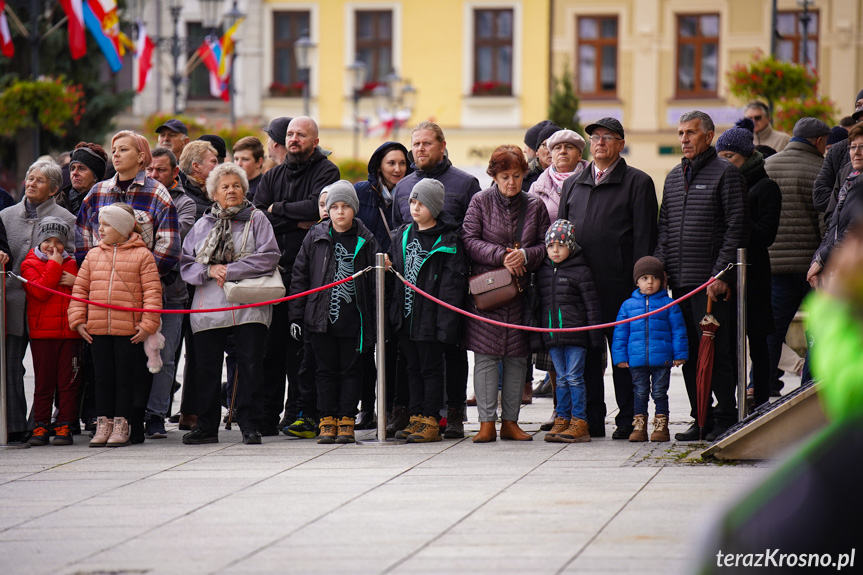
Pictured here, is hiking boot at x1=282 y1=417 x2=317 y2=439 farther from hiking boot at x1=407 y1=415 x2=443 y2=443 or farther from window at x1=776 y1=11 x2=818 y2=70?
window at x1=776 y1=11 x2=818 y2=70

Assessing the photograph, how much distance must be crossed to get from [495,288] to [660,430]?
147cm

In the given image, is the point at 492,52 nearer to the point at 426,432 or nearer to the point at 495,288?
the point at 495,288

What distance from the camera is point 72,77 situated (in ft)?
104

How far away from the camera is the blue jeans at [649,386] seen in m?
8.75

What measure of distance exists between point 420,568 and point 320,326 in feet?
12.9

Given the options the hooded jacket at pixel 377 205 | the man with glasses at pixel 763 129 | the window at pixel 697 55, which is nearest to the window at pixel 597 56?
the window at pixel 697 55

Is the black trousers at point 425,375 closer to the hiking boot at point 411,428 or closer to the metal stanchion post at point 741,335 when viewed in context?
the hiking boot at point 411,428

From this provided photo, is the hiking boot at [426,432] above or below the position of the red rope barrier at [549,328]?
below

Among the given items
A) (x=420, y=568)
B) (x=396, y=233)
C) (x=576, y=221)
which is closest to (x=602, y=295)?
(x=576, y=221)

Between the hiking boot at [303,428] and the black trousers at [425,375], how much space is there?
802 millimetres

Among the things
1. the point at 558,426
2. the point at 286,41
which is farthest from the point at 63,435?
the point at 286,41

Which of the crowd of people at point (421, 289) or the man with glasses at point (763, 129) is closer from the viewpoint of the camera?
the crowd of people at point (421, 289)

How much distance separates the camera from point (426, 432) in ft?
29.5

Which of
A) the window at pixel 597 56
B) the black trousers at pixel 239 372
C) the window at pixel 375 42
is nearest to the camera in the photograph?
the black trousers at pixel 239 372
